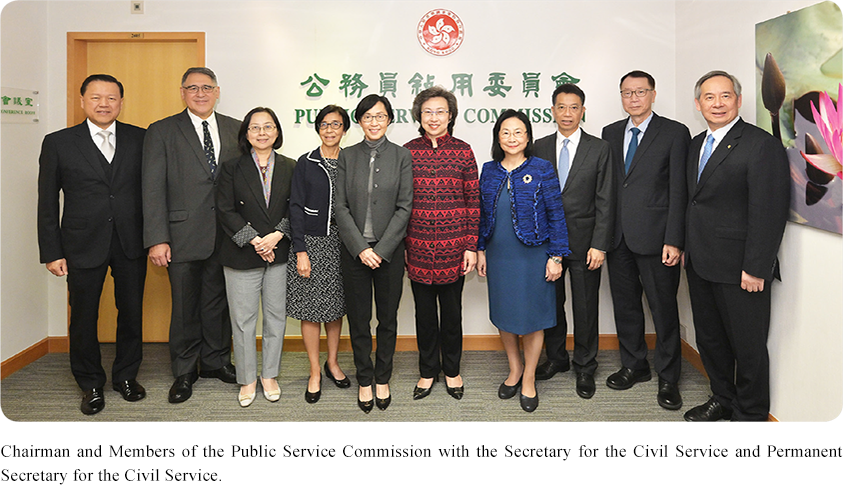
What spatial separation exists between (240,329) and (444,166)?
142 cm

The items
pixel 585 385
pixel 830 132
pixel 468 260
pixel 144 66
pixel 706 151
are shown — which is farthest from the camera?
pixel 144 66

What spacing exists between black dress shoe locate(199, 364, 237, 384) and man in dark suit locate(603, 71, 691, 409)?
2.28 meters

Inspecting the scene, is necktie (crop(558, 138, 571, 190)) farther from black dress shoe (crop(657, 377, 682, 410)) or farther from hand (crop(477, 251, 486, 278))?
black dress shoe (crop(657, 377, 682, 410))

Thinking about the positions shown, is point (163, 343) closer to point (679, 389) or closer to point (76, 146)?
point (76, 146)

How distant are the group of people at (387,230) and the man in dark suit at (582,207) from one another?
0.04ft

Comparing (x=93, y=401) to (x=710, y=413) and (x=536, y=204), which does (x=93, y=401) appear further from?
(x=710, y=413)

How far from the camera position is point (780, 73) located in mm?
2518

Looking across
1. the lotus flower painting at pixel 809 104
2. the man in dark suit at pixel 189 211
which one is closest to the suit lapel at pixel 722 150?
the lotus flower painting at pixel 809 104

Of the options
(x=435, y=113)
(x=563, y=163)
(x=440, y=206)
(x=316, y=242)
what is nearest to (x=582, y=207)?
(x=563, y=163)

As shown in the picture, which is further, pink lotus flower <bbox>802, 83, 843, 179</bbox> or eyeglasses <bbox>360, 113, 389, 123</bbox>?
eyeglasses <bbox>360, 113, 389, 123</bbox>

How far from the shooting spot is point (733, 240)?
2.49m

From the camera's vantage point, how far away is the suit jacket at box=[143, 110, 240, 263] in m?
2.89

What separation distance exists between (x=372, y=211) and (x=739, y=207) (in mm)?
1758

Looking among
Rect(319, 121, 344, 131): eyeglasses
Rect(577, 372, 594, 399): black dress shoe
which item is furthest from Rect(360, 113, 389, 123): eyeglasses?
Rect(577, 372, 594, 399): black dress shoe
